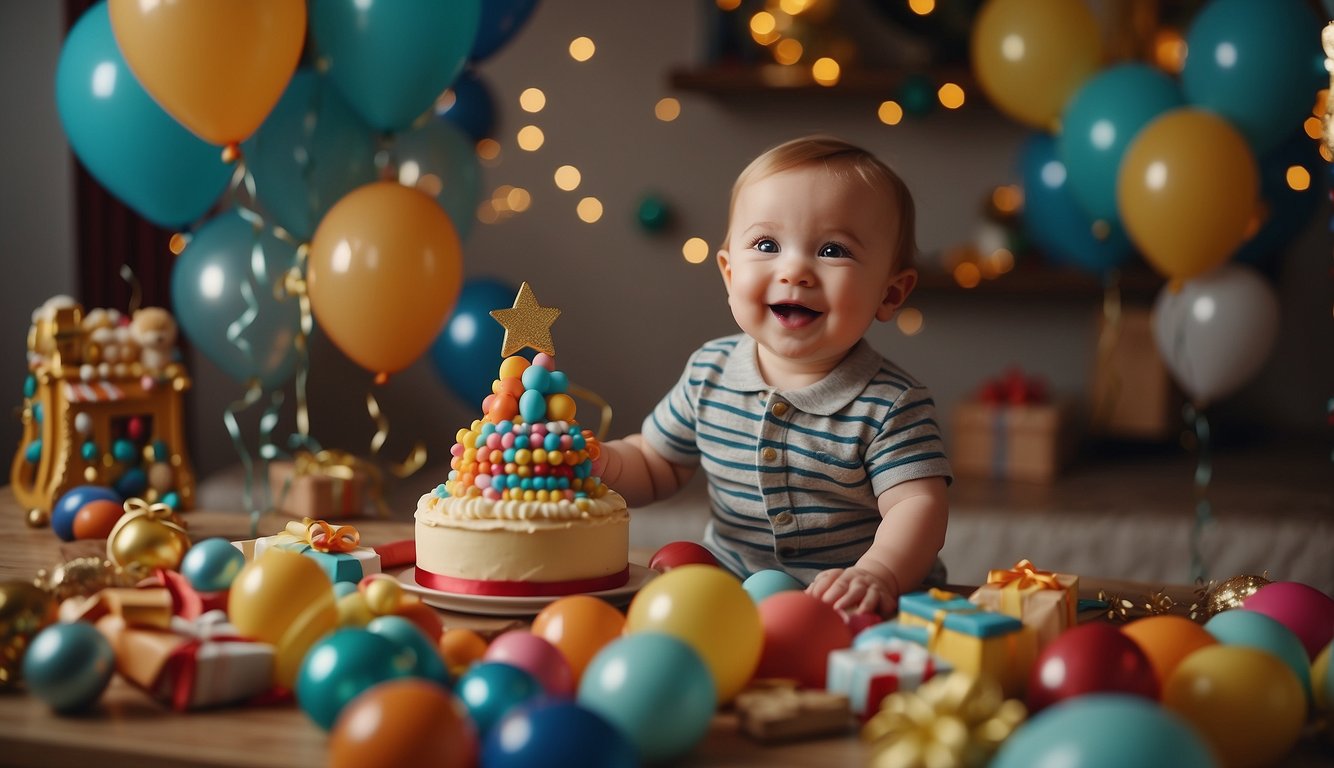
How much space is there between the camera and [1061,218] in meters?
3.30

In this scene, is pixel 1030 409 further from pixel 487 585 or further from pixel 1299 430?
pixel 487 585

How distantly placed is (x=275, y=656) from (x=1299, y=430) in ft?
11.9

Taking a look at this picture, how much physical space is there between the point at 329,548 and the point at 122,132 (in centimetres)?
128

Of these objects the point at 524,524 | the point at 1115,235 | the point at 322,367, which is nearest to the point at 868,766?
the point at 524,524

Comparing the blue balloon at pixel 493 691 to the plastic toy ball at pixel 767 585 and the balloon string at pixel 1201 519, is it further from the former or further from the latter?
the balloon string at pixel 1201 519

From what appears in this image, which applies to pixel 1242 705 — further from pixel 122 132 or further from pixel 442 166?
pixel 442 166

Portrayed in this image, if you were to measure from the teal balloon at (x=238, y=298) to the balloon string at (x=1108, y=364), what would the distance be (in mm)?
2060

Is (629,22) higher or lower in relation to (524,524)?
higher

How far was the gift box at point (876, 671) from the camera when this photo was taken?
39.0 inches

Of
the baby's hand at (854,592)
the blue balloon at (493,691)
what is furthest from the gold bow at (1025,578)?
the blue balloon at (493,691)

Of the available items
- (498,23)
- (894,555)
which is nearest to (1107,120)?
(498,23)

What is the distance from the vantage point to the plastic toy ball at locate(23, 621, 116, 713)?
95 cm

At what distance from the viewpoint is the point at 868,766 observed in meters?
0.90

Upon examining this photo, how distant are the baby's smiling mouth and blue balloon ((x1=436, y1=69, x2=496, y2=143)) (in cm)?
229
